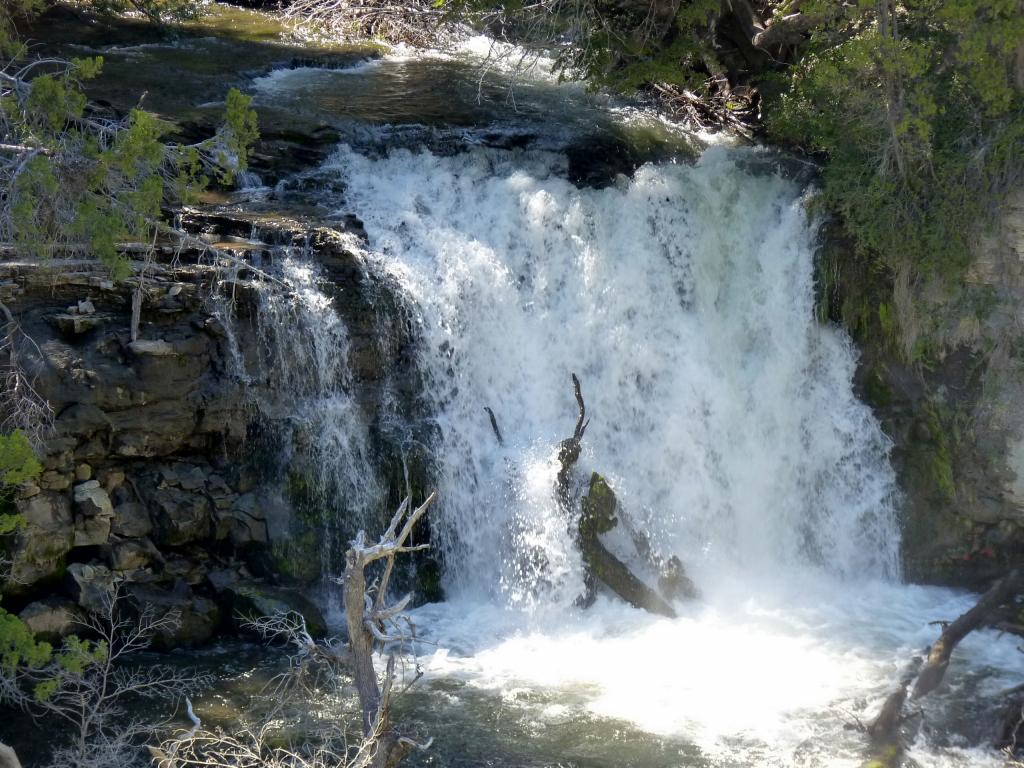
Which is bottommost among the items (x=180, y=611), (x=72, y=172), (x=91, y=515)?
(x=180, y=611)

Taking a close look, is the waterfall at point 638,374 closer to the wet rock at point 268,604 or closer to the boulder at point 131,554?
the wet rock at point 268,604

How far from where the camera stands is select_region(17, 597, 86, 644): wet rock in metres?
9.01

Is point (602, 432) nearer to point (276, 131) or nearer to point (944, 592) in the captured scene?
point (944, 592)

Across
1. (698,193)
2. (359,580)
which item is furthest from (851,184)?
(359,580)

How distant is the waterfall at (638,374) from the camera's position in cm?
1130

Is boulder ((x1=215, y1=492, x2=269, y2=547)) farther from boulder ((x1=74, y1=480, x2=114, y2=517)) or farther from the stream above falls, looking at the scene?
the stream above falls

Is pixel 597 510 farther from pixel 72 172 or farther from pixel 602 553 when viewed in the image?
pixel 72 172

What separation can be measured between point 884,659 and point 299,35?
13.3m

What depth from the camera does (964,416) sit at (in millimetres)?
11750

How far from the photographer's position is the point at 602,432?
11875mm

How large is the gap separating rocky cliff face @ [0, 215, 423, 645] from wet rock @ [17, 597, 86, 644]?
0.01 metres

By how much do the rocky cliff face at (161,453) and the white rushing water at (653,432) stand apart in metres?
1.35

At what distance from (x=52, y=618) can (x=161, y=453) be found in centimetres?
168

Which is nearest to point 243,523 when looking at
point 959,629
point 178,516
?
point 178,516
